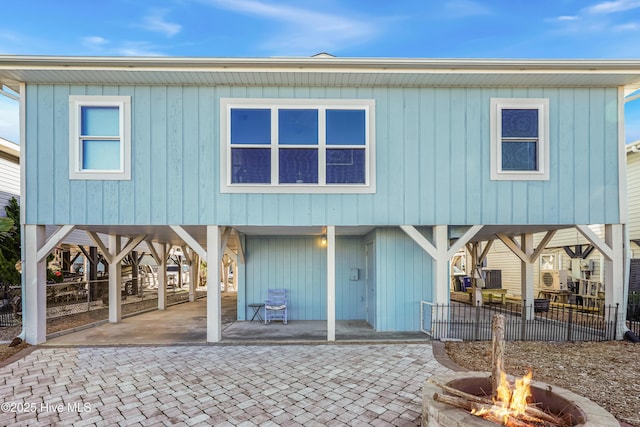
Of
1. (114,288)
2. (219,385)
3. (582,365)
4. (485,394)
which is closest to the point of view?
(485,394)

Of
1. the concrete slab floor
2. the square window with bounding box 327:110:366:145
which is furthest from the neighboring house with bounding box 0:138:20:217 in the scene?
the square window with bounding box 327:110:366:145

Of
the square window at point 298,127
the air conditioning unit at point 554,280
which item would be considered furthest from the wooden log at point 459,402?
the air conditioning unit at point 554,280

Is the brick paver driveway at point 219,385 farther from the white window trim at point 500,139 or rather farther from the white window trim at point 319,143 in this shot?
the white window trim at point 500,139

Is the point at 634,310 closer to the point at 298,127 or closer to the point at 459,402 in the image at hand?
the point at 459,402

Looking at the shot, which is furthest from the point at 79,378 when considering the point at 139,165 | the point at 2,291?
the point at 2,291

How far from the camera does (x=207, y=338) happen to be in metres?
7.25

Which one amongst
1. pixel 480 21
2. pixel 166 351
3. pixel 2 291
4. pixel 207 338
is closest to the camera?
pixel 166 351

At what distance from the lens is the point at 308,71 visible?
6.90 meters

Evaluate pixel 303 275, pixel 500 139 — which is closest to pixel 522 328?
pixel 500 139

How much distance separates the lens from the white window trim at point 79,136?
7.21 m

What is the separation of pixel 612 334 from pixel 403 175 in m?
5.53

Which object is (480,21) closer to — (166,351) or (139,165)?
(139,165)

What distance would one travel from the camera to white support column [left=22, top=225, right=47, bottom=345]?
7105mm

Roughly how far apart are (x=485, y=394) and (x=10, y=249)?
41.1ft
